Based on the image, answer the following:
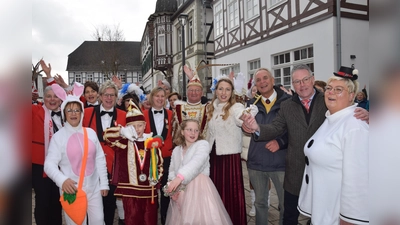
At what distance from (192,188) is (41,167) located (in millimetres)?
1700

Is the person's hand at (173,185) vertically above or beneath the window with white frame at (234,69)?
Result: beneath

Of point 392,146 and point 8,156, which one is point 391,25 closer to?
point 392,146

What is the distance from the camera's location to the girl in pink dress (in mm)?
3184

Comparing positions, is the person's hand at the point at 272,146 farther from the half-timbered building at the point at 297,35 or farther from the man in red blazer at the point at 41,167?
the half-timbered building at the point at 297,35

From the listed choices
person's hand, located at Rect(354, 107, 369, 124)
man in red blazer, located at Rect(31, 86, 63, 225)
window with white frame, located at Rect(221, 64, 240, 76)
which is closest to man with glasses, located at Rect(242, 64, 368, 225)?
person's hand, located at Rect(354, 107, 369, 124)

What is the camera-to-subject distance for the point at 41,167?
336 centimetres

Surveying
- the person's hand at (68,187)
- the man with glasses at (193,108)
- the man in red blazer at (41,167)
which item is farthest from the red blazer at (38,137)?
the man with glasses at (193,108)

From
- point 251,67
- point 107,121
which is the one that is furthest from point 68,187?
point 251,67

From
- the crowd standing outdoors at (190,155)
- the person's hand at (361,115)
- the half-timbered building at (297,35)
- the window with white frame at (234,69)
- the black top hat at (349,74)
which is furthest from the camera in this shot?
the window with white frame at (234,69)

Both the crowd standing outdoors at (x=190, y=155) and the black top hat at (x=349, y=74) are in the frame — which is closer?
the black top hat at (x=349, y=74)

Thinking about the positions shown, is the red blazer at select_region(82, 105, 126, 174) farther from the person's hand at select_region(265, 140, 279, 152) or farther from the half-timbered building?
the half-timbered building

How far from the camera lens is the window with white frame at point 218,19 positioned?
1650cm

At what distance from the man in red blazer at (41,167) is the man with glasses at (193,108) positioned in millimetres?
1582

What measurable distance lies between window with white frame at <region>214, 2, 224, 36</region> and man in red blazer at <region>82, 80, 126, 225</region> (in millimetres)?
13262
